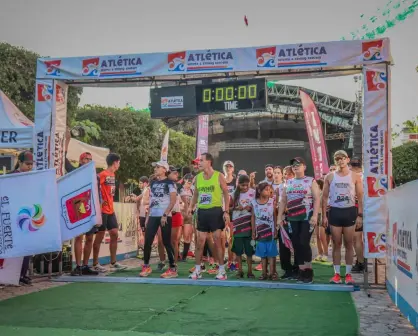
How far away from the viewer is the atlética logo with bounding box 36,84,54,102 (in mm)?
9594

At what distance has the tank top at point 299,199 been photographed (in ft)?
27.3

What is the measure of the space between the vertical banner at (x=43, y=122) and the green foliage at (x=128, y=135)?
18.9m

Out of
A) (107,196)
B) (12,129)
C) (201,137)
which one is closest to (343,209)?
(107,196)

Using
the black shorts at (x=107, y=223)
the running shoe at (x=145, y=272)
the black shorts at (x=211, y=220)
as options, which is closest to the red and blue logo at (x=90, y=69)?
the black shorts at (x=107, y=223)

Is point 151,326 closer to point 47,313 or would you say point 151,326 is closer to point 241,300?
point 47,313

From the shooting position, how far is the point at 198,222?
352 inches

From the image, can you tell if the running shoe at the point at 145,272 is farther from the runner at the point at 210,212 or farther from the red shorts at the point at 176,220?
the red shorts at the point at 176,220

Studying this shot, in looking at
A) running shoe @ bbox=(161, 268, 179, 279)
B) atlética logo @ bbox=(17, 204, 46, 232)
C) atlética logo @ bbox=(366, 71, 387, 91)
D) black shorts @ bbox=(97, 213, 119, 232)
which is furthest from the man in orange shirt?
atlética logo @ bbox=(366, 71, 387, 91)

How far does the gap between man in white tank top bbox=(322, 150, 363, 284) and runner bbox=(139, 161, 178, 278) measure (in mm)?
2690

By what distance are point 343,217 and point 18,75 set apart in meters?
14.9

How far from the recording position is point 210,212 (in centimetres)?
884

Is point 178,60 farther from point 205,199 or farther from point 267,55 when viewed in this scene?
point 205,199

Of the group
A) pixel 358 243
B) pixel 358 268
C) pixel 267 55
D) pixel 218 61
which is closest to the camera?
pixel 267 55

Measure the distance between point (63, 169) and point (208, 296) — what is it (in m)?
3.97
